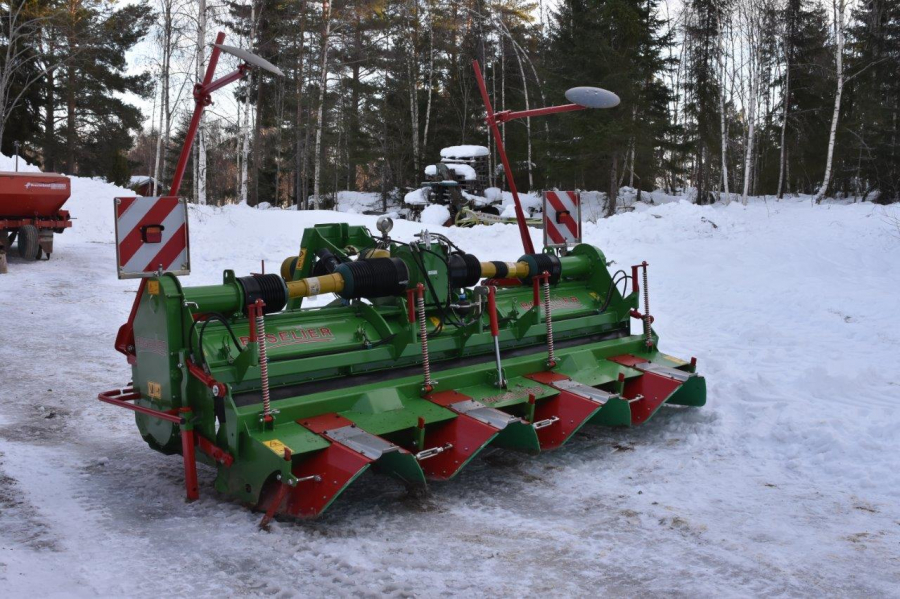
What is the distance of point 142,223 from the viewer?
492cm

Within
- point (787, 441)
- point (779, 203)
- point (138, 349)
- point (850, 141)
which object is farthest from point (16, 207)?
point (850, 141)

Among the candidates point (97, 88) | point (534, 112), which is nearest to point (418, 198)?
point (97, 88)

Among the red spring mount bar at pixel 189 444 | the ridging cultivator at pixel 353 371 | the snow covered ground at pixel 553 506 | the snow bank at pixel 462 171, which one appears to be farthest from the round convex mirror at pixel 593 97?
the snow bank at pixel 462 171

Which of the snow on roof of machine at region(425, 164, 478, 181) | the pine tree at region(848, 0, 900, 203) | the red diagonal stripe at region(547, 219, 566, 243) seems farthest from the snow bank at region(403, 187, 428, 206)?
the red diagonal stripe at region(547, 219, 566, 243)

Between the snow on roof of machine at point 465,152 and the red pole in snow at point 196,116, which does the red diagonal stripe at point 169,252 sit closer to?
the red pole in snow at point 196,116

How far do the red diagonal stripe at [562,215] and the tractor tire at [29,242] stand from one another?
13.3 metres

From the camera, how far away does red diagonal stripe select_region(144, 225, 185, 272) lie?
16.2 ft

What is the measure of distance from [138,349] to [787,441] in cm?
449

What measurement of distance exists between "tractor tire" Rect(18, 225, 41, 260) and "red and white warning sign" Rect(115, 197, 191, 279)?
1332cm

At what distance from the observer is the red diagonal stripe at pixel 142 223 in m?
4.83

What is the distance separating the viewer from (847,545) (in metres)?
3.99

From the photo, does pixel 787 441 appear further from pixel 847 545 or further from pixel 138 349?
pixel 138 349

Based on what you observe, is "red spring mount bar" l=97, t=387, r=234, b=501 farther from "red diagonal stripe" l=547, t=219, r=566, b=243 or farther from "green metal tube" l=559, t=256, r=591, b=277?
"red diagonal stripe" l=547, t=219, r=566, b=243

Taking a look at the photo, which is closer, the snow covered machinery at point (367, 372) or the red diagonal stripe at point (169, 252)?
the snow covered machinery at point (367, 372)
